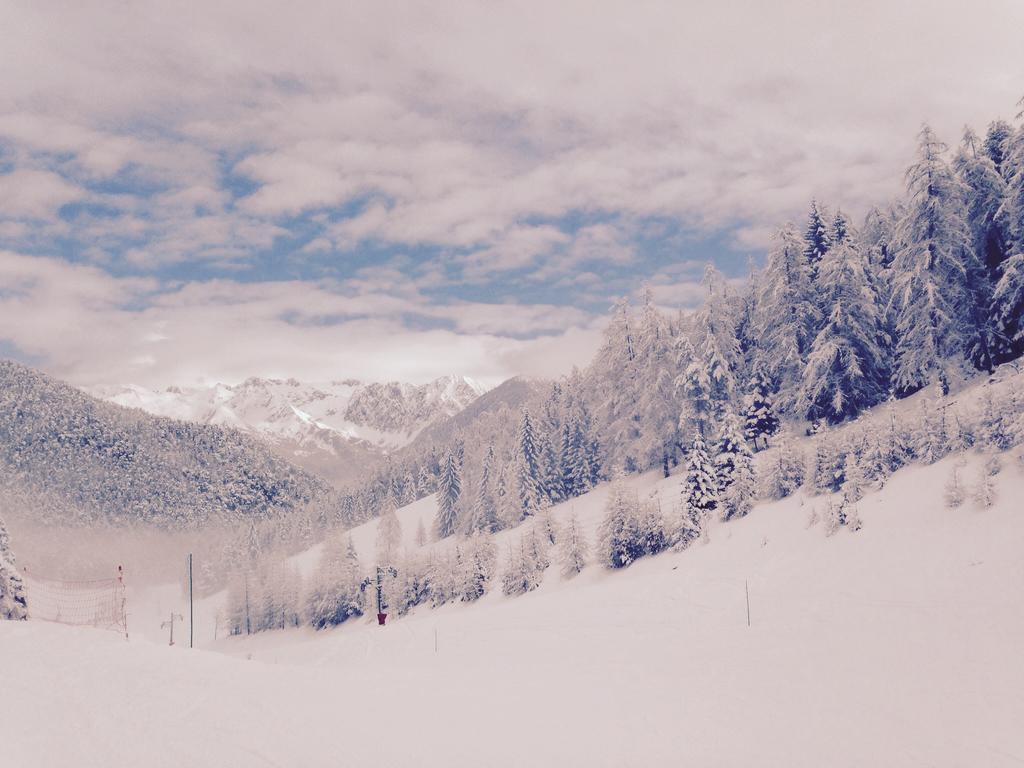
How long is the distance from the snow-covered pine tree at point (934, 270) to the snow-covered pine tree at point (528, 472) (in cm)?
3585

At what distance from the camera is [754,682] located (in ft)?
43.9

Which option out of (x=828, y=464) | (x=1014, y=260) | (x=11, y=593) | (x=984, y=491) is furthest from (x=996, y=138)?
(x=11, y=593)

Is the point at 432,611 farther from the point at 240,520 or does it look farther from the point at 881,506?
the point at 240,520

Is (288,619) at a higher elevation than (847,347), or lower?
lower

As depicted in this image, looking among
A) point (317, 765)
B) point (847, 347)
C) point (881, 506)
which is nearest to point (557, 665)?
point (317, 765)

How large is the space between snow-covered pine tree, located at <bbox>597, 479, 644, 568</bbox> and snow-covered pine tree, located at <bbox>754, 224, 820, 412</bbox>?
14266 mm

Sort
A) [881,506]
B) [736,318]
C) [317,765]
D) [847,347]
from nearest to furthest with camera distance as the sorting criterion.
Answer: [317,765], [881,506], [847,347], [736,318]

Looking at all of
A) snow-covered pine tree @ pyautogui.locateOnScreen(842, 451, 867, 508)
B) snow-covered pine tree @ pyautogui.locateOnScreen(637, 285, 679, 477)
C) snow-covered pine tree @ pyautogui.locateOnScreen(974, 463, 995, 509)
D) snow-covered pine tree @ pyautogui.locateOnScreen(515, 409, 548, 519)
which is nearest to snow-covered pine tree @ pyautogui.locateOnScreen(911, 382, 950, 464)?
snow-covered pine tree @ pyautogui.locateOnScreen(842, 451, 867, 508)

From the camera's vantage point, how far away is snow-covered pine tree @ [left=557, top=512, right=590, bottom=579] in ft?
116

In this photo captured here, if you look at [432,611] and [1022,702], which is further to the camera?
[432,611]

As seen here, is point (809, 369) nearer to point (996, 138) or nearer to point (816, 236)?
point (816, 236)

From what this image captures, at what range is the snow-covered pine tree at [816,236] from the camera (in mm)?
44125

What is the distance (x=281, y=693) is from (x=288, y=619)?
6792 centimetres

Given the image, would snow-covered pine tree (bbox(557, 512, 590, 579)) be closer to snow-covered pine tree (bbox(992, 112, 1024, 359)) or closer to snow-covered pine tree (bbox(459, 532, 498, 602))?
snow-covered pine tree (bbox(459, 532, 498, 602))
